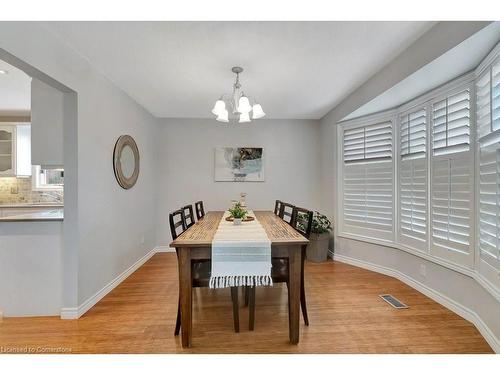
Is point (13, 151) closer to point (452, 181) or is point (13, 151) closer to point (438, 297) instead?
point (452, 181)

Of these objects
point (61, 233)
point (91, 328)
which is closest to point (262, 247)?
point (91, 328)

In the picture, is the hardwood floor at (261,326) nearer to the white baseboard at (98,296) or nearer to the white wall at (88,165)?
the white baseboard at (98,296)

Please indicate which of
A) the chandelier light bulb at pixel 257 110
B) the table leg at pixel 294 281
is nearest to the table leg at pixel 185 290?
the table leg at pixel 294 281

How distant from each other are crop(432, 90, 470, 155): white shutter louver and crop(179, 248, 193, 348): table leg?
97.2 inches

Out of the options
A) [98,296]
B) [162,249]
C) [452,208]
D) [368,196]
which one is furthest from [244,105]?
[162,249]

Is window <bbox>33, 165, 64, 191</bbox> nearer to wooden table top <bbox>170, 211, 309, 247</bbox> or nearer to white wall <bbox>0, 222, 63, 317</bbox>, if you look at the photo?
white wall <bbox>0, 222, 63, 317</bbox>

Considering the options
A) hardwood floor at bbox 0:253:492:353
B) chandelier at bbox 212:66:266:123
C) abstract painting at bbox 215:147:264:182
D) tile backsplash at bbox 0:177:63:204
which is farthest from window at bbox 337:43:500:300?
tile backsplash at bbox 0:177:63:204

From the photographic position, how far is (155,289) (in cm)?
278

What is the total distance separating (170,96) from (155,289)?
236 centimetres

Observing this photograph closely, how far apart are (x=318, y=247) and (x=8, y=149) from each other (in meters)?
5.33

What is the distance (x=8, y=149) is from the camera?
421 centimetres

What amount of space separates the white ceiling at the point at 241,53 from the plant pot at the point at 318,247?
79.1 inches

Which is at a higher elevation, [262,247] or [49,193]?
[49,193]
